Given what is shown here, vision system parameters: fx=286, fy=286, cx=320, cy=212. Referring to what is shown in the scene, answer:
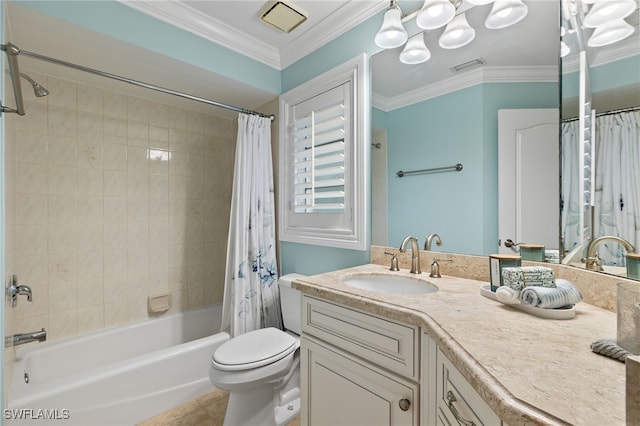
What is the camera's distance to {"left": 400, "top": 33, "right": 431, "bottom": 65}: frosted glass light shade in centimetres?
144

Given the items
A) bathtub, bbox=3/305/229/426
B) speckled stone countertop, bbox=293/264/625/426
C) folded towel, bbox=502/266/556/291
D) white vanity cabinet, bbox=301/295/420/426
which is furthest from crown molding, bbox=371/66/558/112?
bathtub, bbox=3/305/229/426

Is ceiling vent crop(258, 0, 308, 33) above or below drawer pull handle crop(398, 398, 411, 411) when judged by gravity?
above

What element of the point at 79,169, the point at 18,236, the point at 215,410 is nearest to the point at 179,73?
the point at 79,169

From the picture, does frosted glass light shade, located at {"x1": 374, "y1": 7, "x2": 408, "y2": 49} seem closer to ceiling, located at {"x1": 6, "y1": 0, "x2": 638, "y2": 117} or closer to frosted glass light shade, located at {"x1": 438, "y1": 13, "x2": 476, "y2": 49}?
ceiling, located at {"x1": 6, "y1": 0, "x2": 638, "y2": 117}

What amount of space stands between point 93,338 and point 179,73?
6.28 feet

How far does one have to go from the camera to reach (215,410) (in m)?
1.69

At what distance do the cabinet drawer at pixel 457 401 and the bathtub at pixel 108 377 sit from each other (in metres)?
1.53

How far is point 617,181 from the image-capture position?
0.82 metres

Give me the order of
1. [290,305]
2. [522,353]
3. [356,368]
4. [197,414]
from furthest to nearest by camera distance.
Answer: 1. [290,305]
2. [197,414]
3. [356,368]
4. [522,353]

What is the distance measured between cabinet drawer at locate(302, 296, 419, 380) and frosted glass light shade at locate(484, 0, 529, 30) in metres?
1.28

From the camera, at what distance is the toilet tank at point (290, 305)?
1847 mm

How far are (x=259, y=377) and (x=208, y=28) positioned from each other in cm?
202

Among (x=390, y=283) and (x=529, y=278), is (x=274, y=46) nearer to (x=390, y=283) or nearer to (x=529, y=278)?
(x=390, y=283)

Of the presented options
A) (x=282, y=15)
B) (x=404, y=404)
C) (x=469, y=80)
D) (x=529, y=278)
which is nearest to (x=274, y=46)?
(x=282, y=15)
